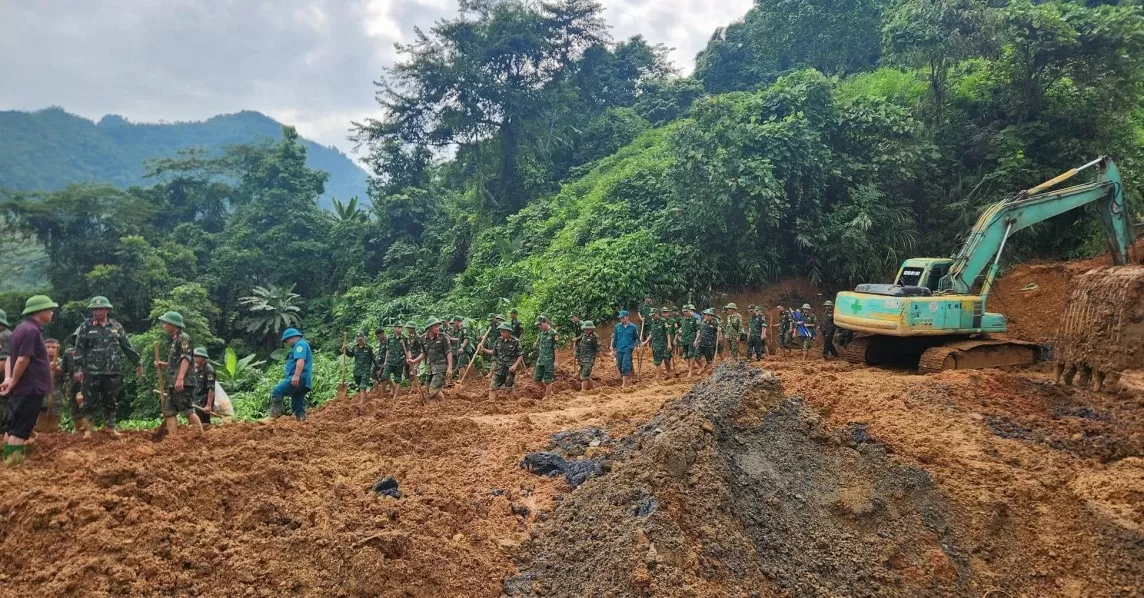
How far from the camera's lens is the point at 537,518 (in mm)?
5082

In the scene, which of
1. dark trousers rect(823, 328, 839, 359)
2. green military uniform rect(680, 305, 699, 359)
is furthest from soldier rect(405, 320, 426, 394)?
dark trousers rect(823, 328, 839, 359)

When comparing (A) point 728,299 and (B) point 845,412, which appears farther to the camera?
(A) point 728,299

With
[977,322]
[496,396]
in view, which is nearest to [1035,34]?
[977,322]

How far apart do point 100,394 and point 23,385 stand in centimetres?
107

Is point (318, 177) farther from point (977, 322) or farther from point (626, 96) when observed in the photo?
point (977, 322)

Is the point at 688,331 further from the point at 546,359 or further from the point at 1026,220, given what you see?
the point at 1026,220

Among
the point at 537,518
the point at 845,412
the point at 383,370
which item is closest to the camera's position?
the point at 537,518

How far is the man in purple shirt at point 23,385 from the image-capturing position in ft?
18.2

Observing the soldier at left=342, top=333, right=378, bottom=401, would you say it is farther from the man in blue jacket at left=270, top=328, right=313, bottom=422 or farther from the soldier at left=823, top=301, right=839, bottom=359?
the soldier at left=823, top=301, right=839, bottom=359

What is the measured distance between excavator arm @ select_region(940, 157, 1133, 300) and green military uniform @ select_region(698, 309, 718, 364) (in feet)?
12.3

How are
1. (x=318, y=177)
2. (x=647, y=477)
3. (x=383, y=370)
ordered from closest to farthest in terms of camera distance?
1. (x=647, y=477)
2. (x=383, y=370)
3. (x=318, y=177)

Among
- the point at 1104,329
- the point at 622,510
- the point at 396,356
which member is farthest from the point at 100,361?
the point at 1104,329

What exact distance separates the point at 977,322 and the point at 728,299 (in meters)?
6.45

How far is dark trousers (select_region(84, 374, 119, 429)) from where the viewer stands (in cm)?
656
